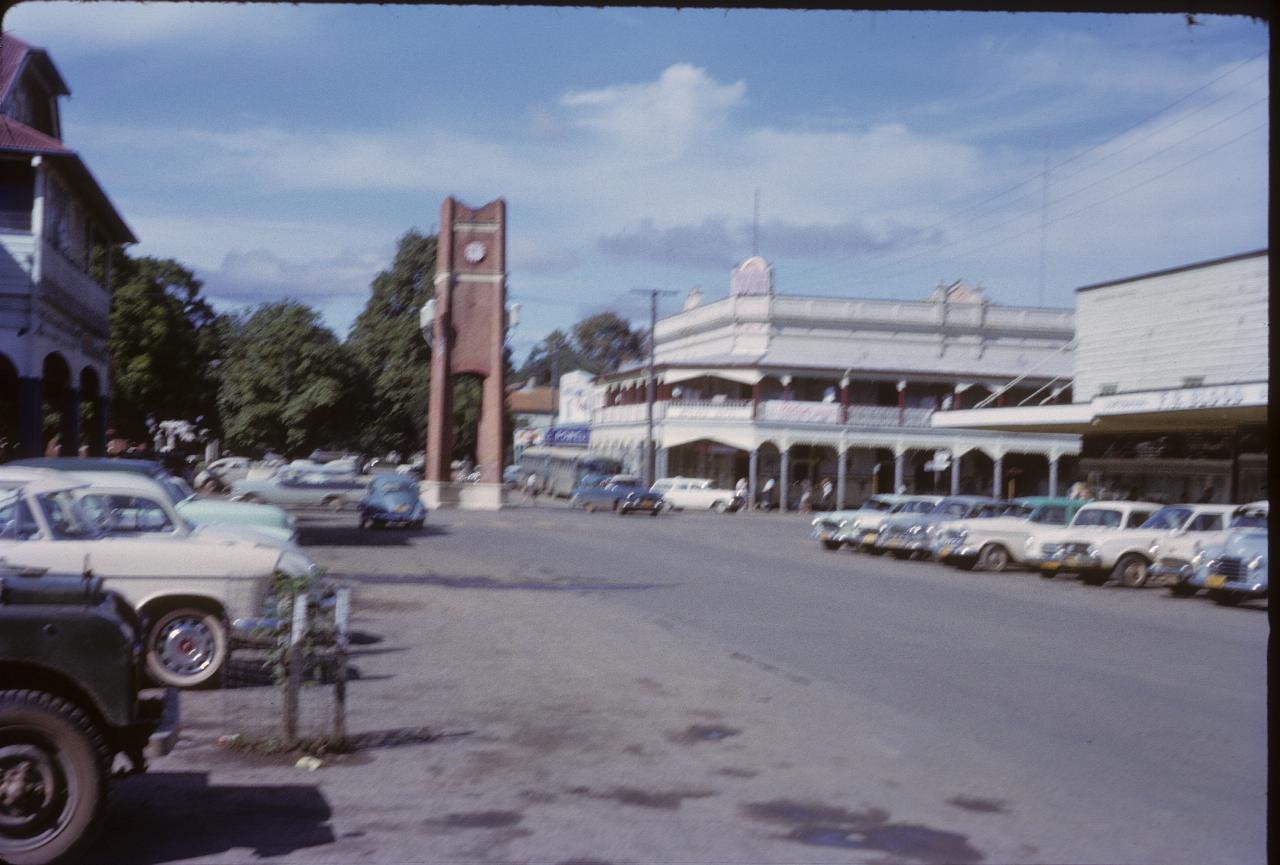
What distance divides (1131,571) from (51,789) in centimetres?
2211

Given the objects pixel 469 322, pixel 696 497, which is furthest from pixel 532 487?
pixel 469 322

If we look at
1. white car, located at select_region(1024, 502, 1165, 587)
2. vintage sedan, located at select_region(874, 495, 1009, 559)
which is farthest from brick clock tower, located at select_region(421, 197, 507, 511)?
white car, located at select_region(1024, 502, 1165, 587)

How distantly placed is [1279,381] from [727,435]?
2314 inches

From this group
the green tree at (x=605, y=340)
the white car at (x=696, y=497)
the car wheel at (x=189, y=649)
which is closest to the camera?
the car wheel at (x=189, y=649)

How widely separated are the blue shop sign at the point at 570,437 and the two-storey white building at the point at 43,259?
51.5m

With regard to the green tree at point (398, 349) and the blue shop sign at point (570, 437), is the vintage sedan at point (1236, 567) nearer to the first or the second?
the green tree at point (398, 349)

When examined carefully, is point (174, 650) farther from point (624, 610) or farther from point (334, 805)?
point (624, 610)

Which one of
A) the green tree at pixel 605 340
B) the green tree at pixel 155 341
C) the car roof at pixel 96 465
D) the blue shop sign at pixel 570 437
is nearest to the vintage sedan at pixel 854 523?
the car roof at pixel 96 465

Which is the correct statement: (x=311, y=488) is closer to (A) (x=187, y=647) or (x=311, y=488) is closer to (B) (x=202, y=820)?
(A) (x=187, y=647)

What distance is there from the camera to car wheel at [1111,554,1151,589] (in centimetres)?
2466

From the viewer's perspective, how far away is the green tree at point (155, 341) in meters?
40.2

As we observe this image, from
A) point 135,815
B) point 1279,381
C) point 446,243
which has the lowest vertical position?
point 135,815

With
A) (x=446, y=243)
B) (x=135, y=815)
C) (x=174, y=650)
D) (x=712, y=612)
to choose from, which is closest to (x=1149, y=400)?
(x=712, y=612)

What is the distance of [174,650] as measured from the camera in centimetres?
1110
